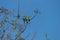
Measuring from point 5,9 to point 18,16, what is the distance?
0.68 meters

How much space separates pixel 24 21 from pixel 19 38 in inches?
16.2

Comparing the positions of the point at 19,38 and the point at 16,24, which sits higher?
the point at 16,24

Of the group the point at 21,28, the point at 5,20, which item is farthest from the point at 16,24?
the point at 5,20

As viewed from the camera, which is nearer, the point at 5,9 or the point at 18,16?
the point at 18,16

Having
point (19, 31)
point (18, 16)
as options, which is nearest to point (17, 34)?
point (19, 31)

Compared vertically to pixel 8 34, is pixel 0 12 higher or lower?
higher

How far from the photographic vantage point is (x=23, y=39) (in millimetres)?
4531

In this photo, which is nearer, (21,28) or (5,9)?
(21,28)

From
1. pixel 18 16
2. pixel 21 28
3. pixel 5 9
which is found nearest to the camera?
pixel 18 16

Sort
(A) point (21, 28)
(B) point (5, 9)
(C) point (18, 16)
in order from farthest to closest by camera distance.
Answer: (B) point (5, 9) < (A) point (21, 28) < (C) point (18, 16)

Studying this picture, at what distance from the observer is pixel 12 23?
4641 millimetres

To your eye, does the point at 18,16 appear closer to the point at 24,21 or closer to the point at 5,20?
the point at 24,21

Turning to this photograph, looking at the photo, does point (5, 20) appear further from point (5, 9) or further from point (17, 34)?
point (17, 34)

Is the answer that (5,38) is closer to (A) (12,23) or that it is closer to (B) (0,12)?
(A) (12,23)
